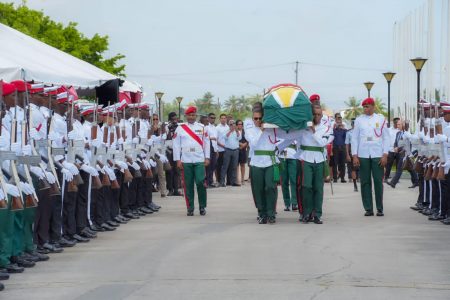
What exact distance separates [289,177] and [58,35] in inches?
1272

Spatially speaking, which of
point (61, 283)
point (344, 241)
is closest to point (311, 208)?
point (344, 241)

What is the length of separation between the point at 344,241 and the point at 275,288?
14.8 ft

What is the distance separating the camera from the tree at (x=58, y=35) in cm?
4834

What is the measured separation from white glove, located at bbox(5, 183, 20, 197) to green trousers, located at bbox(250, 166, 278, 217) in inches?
274

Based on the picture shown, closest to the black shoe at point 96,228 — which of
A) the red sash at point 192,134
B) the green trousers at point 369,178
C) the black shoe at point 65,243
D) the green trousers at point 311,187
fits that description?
the black shoe at point 65,243

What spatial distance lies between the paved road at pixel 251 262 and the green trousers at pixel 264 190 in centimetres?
→ 33

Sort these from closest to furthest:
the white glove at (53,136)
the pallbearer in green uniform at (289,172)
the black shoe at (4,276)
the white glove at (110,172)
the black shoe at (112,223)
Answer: the black shoe at (4,276)
the white glove at (53,136)
the white glove at (110,172)
the black shoe at (112,223)
the pallbearer in green uniform at (289,172)

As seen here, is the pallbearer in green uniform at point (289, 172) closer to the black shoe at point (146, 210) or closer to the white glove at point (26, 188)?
the black shoe at point (146, 210)

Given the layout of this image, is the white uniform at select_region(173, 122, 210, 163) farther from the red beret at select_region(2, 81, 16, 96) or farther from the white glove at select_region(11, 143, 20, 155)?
the white glove at select_region(11, 143, 20, 155)

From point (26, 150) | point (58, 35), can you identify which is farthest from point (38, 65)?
point (58, 35)

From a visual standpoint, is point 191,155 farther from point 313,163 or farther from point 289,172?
point 313,163

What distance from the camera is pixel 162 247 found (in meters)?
13.9

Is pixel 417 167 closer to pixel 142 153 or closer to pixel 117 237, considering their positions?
pixel 142 153

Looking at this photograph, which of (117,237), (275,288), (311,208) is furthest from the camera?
(311,208)
